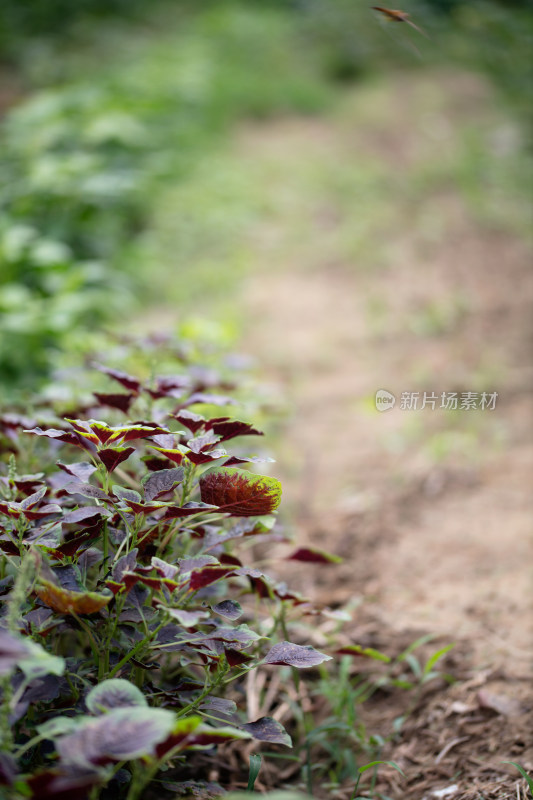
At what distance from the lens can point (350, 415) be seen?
3.00 metres

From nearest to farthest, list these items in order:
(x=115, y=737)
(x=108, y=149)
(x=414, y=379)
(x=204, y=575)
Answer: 1. (x=115, y=737)
2. (x=204, y=575)
3. (x=414, y=379)
4. (x=108, y=149)

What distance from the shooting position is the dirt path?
171 cm

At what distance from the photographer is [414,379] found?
3.19 metres

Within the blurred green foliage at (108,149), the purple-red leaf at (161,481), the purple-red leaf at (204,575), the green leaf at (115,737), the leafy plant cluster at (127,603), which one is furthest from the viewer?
the blurred green foliage at (108,149)

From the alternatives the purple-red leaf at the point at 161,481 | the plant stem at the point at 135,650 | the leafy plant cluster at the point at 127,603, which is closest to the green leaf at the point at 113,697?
the leafy plant cluster at the point at 127,603

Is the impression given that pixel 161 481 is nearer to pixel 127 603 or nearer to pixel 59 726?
pixel 127 603

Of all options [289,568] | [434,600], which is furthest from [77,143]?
[434,600]

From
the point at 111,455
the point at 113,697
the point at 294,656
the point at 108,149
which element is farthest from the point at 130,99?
the point at 113,697

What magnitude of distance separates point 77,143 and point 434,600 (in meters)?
4.65

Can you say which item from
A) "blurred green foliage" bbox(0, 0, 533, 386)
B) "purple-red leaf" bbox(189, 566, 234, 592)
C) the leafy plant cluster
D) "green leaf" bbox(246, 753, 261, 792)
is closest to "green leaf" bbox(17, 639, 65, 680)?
the leafy plant cluster

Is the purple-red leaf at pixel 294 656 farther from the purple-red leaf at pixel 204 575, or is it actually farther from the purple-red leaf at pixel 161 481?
the purple-red leaf at pixel 161 481

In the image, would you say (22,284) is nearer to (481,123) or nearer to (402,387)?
(402,387)

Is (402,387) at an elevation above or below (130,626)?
below

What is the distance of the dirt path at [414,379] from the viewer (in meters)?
1.71
